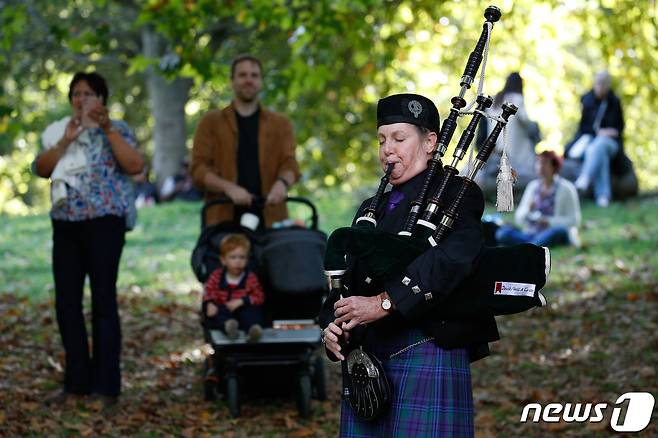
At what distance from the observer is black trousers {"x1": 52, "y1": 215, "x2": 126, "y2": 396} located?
777cm

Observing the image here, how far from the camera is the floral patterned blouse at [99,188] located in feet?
25.3

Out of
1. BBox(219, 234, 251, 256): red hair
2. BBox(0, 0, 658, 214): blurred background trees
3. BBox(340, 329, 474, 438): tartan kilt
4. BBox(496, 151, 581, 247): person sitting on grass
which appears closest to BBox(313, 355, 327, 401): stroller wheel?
BBox(219, 234, 251, 256): red hair

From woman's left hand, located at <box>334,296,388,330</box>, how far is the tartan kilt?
0.55ft

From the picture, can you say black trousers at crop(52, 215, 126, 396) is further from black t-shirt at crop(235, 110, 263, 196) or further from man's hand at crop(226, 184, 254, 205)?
black t-shirt at crop(235, 110, 263, 196)

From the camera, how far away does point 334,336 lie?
4.41 m

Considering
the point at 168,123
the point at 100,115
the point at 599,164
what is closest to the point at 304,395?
the point at 100,115

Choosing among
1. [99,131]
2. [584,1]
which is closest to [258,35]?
[584,1]

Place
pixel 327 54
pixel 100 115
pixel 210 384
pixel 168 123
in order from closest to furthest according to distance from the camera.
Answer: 1. pixel 100 115
2. pixel 210 384
3. pixel 327 54
4. pixel 168 123

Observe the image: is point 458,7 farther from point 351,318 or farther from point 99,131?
Answer: point 351,318

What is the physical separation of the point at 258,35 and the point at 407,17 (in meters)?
3.40

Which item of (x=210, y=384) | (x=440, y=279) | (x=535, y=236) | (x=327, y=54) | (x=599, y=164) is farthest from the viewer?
(x=599, y=164)

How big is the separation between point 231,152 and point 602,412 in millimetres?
3273

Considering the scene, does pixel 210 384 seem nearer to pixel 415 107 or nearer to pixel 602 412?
pixel 602 412

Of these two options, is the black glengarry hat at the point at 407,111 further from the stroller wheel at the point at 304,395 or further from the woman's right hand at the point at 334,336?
the stroller wheel at the point at 304,395
